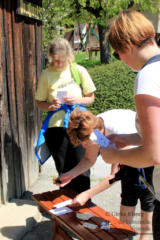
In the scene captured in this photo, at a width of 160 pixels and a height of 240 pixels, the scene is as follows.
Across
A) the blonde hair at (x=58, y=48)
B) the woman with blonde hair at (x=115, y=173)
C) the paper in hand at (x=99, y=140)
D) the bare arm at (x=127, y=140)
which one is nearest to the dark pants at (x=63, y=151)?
the woman with blonde hair at (x=115, y=173)

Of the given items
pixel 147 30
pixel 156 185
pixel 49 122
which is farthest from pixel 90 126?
pixel 49 122

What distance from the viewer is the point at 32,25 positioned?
3.23m

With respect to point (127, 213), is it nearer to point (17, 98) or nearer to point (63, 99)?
point (63, 99)

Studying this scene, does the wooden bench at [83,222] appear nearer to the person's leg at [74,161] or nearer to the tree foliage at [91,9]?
the person's leg at [74,161]

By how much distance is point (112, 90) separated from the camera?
6.25 meters

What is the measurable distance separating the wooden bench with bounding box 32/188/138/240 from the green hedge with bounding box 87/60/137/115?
374 centimetres

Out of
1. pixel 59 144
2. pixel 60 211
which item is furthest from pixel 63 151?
pixel 60 211

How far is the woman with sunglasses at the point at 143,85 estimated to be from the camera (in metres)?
1.17

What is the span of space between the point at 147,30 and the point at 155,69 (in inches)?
9.1

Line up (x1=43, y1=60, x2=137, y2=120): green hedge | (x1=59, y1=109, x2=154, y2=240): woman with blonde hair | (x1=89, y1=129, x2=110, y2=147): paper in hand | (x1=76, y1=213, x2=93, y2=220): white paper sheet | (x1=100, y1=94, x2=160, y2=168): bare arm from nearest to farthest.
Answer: (x1=100, y1=94, x2=160, y2=168): bare arm < (x1=89, y1=129, x2=110, y2=147): paper in hand < (x1=76, y1=213, x2=93, y2=220): white paper sheet < (x1=59, y1=109, x2=154, y2=240): woman with blonde hair < (x1=43, y1=60, x2=137, y2=120): green hedge

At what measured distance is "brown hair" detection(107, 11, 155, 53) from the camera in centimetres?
130

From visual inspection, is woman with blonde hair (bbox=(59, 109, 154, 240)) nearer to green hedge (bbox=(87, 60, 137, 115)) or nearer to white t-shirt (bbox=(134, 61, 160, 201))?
white t-shirt (bbox=(134, 61, 160, 201))

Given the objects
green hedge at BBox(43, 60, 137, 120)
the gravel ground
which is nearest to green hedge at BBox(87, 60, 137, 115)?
green hedge at BBox(43, 60, 137, 120)

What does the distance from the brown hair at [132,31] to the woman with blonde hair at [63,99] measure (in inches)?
56.3
